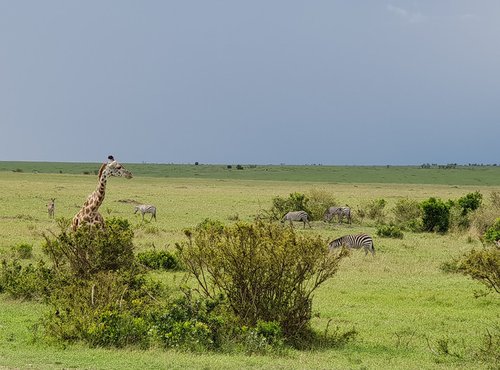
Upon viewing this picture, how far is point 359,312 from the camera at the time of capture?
13516 mm

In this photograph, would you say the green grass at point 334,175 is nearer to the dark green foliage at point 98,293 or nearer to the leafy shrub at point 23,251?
the leafy shrub at point 23,251

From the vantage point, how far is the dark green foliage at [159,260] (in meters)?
18.1

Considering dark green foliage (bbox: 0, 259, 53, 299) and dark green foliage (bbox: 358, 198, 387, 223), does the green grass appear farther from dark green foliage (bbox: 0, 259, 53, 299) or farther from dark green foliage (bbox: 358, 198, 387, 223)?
dark green foliage (bbox: 0, 259, 53, 299)

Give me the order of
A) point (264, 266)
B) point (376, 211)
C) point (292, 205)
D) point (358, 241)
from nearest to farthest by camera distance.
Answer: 1. point (264, 266)
2. point (358, 241)
3. point (292, 205)
4. point (376, 211)

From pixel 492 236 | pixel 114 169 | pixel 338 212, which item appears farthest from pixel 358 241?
pixel 338 212

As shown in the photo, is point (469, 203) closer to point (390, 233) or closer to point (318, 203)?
point (318, 203)

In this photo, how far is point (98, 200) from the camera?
14.9 meters

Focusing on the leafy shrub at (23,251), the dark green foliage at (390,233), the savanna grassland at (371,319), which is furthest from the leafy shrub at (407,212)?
the leafy shrub at (23,251)

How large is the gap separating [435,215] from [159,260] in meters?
17.2

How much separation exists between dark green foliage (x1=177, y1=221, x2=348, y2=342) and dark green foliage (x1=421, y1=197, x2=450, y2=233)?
21.6 meters

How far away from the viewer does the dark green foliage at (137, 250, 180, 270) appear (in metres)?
18.1

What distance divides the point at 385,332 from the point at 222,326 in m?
3.08

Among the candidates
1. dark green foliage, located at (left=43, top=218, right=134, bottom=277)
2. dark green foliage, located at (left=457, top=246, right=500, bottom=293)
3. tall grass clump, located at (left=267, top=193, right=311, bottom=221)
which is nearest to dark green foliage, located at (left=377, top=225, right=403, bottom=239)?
tall grass clump, located at (left=267, top=193, right=311, bottom=221)

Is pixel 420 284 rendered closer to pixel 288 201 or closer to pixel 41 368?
pixel 41 368
